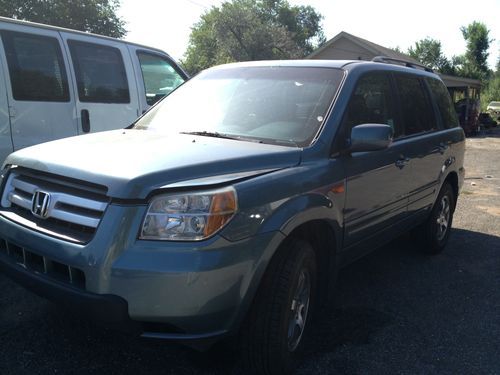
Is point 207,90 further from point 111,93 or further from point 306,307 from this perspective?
point 111,93

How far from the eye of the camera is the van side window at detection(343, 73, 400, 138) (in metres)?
3.46

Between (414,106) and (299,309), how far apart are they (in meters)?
2.53

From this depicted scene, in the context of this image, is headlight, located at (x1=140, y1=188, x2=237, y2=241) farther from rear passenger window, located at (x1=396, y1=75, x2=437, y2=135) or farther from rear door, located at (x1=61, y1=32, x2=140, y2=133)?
rear door, located at (x1=61, y1=32, x2=140, y2=133)

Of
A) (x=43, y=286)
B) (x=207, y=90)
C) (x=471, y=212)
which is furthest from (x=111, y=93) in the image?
(x=471, y=212)

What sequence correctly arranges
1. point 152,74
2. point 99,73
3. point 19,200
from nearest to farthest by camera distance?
point 19,200, point 99,73, point 152,74

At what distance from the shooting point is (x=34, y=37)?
195 inches

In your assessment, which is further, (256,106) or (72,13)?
(72,13)

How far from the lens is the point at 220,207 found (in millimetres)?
2344

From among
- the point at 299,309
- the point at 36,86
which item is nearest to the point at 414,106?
the point at 299,309

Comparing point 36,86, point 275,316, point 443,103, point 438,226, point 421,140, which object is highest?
point 36,86

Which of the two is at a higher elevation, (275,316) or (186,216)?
(186,216)

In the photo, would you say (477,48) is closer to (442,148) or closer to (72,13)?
(72,13)

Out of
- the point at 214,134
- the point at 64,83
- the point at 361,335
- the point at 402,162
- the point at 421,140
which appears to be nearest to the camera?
the point at 214,134

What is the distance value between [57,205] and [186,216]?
2.42ft
